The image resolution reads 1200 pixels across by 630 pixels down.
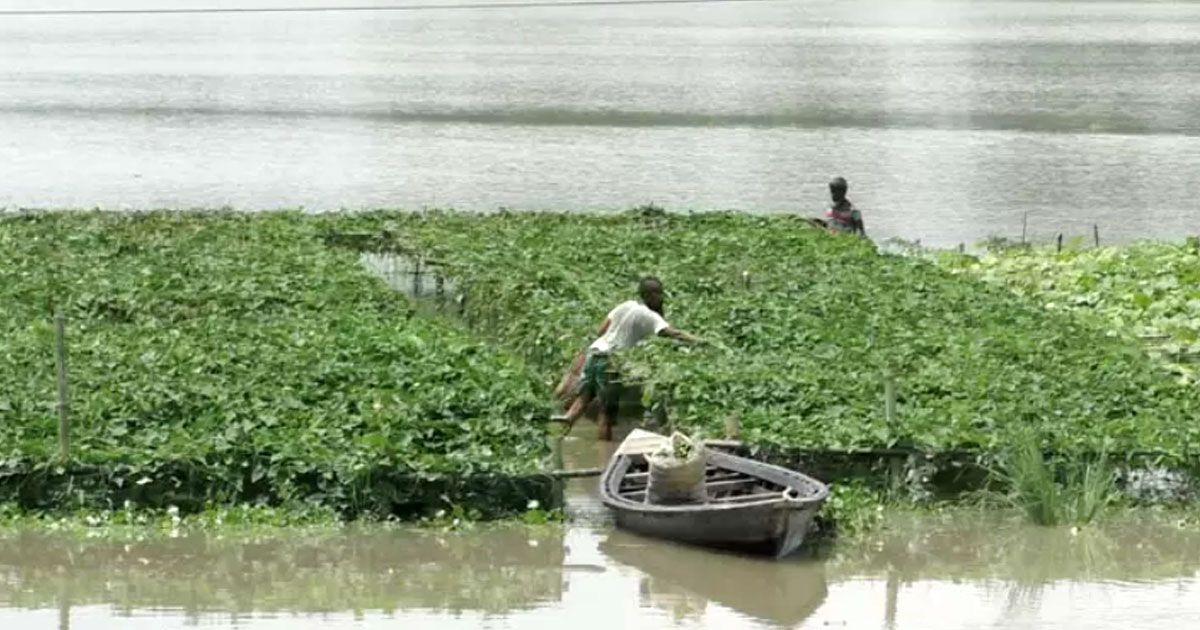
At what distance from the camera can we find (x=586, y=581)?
1409 centimetres

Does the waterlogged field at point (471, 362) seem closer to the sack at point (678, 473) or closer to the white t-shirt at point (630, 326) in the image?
the white t-shirt at point (630, 326)

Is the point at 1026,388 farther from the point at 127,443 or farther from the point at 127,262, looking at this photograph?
the point at 127,262

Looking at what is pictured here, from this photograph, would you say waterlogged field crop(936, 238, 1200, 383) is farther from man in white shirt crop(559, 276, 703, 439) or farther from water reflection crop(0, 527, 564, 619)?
water reflection crop(0, 527, 564, 619)

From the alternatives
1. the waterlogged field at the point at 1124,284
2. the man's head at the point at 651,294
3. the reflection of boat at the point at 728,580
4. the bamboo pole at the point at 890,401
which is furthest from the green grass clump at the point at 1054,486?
the man's head at the point at 651,294

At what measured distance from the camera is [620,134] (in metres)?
48.7

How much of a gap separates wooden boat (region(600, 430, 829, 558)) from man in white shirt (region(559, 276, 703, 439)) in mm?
2178

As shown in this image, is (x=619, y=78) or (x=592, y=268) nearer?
(x=592, y=268)

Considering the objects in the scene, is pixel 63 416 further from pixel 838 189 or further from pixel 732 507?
pixel 838 189

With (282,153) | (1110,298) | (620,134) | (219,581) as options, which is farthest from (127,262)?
(620,134)

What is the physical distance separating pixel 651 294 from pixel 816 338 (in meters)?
1.55

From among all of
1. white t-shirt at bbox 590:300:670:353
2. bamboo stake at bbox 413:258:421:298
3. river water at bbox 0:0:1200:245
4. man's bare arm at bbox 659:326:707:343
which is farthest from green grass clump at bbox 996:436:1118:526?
river water at bbox 0:0:1200:245

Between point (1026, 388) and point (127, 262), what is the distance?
966cm

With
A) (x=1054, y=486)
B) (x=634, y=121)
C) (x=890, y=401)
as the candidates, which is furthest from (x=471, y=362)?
(x=634, y=121)

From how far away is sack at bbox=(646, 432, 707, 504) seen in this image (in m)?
14.5
